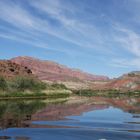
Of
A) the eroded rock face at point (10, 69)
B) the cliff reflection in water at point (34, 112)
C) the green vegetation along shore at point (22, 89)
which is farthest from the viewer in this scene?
the eroded rock face at point (10, 69)

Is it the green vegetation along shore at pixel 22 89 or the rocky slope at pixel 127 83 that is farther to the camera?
the rocky slope at pixel 127 83

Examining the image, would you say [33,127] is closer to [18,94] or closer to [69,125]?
[69,125]

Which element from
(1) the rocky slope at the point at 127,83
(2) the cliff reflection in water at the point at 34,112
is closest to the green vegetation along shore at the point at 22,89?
(2) the cliff reflection in water at the point at 34,112

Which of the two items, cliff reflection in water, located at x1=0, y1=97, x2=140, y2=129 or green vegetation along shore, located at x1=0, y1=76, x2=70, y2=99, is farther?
green vegetation along shore, located at x1=0, y1=76, x2=70, y2=99

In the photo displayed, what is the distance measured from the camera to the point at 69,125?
93.8 ft

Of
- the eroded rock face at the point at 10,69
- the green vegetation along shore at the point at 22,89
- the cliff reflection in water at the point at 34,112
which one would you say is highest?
the eroded rock face at the point at 10,69

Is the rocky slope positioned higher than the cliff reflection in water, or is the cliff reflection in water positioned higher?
the rocky slope

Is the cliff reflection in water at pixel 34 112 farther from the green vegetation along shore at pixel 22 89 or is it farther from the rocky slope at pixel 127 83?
the rocky slope at pixel 127 83

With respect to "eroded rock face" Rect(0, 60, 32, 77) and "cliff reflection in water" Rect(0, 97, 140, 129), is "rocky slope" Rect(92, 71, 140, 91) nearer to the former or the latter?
"eroded rock face" Rect(0, 60, 32, 77)

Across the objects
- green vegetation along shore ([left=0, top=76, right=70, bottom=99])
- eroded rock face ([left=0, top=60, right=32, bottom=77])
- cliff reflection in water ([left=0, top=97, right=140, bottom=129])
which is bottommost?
cliff reflection in water ([left=0, top=97, right=140, bottom=129])

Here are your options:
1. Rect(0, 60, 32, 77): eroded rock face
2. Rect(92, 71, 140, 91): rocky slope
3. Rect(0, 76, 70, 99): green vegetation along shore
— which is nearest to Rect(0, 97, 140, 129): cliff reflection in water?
Rect(0, 76, 70, 99): green vegetation along shore

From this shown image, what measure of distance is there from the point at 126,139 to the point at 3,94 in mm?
52824

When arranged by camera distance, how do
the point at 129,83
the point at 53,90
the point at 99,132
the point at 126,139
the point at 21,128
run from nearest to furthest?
the point at 126,139 → the point at 99,132 → the point at 21,128 → the point at 53,90 → the point at 129,83

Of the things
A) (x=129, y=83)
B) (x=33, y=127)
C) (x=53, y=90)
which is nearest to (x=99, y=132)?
(x=33, y=127)
